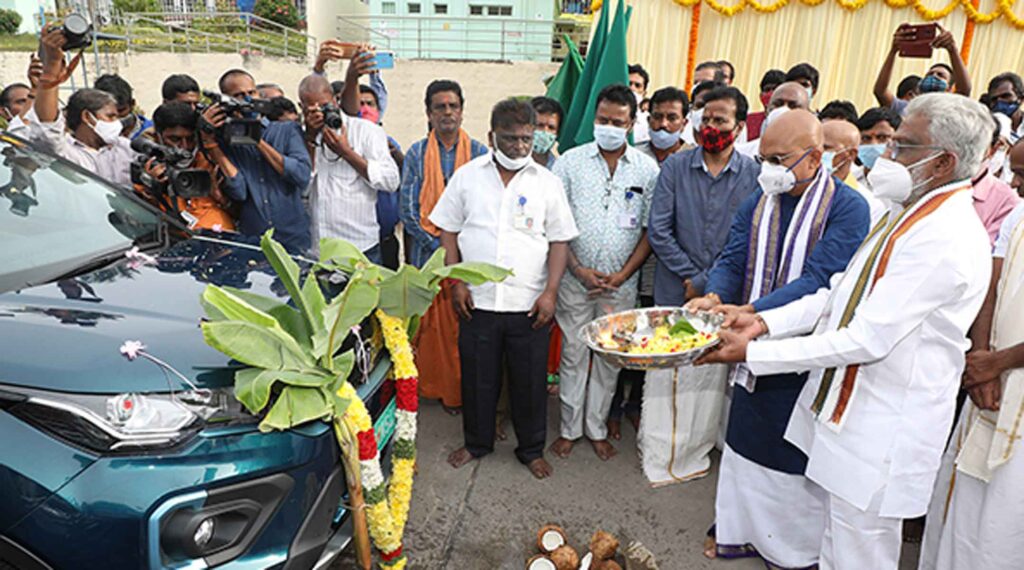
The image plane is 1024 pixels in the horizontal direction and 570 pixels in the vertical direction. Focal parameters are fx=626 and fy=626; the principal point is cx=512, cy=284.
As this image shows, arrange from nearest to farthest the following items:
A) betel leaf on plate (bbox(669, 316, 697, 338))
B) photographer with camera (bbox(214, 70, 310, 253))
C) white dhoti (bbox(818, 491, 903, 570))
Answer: white dhoti (bbox(818, 491, 903, 570))
betel leaf on plate (bbox(669, 316, 697, 338))
photographer with camera (bbox(214, 70, 310, 253))

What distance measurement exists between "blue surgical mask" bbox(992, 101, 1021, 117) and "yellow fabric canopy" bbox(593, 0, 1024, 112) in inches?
111

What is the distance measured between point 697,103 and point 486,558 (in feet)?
12.8

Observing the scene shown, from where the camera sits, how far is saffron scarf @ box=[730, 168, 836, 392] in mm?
2625

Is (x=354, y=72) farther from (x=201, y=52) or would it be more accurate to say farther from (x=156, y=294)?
(x=201, y=52)

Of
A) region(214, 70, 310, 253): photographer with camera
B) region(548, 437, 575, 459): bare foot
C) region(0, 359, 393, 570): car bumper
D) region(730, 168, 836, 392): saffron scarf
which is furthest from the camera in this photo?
region(214, 70, 310, 253): photographer with camera

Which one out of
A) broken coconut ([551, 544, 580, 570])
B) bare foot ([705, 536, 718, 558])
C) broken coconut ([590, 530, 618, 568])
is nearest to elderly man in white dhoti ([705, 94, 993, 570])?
bare foot ([705, 536, 718, 558])

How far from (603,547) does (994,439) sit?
4.84 ft

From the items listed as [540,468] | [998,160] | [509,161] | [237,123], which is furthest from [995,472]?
[237,123]

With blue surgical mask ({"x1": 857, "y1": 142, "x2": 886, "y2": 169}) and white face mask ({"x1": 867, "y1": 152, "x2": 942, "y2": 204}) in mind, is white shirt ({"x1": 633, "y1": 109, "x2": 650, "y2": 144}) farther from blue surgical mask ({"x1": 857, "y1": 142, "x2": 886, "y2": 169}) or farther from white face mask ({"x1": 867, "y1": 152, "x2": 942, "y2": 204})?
white face mask ({"x1": 867, "y1": 152, "x2": 942, "y2": 204})

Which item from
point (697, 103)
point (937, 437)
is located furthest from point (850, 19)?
point (937, 437)

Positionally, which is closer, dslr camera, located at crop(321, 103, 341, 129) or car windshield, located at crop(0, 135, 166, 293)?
car windshield, located at crop(0, 135, 166, 293)

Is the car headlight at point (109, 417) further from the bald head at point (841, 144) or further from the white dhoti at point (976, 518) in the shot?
A: the bald head at point (841, 144)

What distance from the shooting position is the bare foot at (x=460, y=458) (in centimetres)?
353

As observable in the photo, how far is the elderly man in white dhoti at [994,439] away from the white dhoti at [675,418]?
125 cm
